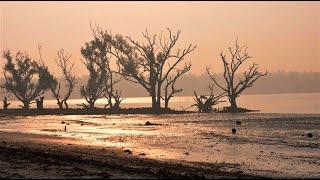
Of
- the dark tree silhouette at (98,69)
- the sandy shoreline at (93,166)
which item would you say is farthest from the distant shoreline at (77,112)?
the sandy shoreline at (93,166)

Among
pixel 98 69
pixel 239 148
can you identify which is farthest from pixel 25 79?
pixel 239 148

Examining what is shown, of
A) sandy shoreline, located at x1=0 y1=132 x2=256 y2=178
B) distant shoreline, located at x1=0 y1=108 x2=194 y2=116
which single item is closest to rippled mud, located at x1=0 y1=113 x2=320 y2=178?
sandy shoreline, located at x1=0 y1=132 x2=256 y2=178

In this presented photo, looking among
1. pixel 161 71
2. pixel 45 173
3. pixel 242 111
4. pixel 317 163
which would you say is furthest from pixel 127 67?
pixel 45 173

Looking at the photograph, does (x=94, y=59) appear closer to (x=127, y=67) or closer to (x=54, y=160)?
(x=127, y=67)

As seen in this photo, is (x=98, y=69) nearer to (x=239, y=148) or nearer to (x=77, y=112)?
(x=77, y=112)

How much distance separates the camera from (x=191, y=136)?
36531 mm

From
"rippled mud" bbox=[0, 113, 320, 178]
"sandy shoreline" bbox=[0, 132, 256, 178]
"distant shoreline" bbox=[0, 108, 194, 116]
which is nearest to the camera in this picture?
"sandy shoreline" bbox=[0, 132, 256, 178]

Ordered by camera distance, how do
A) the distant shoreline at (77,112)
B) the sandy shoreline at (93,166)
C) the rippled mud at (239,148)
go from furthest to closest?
1. the distant shoreline at (77,112)
2. the rippled mud at (239,148)
3. the sandy shoreline at (93,166)

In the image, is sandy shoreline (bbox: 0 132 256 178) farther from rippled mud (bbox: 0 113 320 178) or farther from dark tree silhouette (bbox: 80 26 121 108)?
dark tree silhouette (bbox: 80 26 121 108)

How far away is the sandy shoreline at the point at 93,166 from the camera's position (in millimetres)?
16578

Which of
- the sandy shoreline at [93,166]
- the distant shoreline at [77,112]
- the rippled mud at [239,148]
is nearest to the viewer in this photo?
the sandy shoreline at [93,166]

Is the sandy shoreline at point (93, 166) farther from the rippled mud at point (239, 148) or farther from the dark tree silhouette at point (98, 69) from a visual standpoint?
the dark tree silhouette at point (98, 69)

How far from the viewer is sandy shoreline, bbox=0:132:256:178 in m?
16.6

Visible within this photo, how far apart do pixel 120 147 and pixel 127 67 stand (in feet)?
177
